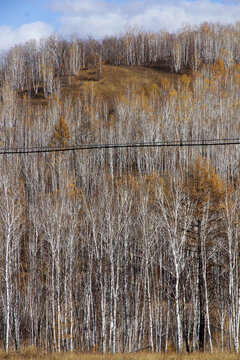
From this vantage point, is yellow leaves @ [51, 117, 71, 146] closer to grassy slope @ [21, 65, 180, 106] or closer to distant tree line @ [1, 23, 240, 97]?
grassy slope @ [21, 65, 180, 106]

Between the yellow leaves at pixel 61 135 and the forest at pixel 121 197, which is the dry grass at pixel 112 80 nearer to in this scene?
the forest at pixel 121 197

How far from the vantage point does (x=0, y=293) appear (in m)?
22.5

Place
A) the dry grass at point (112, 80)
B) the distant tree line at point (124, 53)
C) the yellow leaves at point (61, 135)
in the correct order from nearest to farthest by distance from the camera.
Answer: the yellow leaves at point (61, 135), the dry grass at point (112, 80), the distant tree line at point (124, 53)

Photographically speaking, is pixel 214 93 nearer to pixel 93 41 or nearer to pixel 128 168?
pixel 128 168

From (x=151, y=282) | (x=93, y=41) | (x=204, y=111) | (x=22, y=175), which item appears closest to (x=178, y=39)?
(x=93, y=41)

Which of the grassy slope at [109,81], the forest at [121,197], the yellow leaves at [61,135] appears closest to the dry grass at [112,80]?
the grassy slope at [109,81]

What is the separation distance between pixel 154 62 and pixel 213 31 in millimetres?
16295

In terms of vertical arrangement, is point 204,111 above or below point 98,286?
above

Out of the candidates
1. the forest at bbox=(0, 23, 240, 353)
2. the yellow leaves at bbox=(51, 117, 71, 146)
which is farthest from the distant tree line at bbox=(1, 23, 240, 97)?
the yellow leaves at bbox=(51, 117, 71, 146)

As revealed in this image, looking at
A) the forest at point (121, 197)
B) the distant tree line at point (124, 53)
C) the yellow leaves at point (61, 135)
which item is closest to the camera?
the forest at point (121, 197)

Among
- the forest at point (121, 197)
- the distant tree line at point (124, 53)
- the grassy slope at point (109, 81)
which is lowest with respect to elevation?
the forest at point (121, 197)

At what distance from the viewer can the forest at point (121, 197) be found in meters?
18.3

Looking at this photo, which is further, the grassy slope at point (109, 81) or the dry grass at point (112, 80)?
the dry grass at point (112, 80)

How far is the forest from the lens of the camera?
60.2ft
